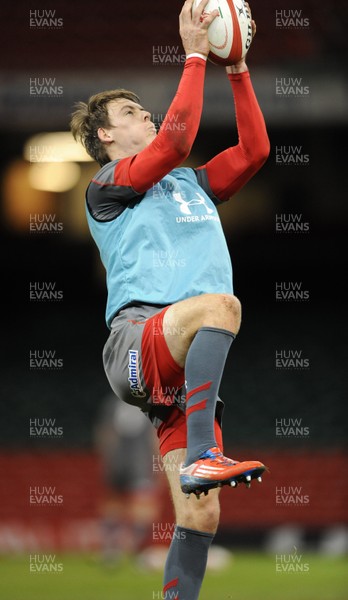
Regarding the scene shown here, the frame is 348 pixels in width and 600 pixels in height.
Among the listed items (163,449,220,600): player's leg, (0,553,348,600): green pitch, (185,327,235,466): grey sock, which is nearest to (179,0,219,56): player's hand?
(185,327,235,466): grey sock

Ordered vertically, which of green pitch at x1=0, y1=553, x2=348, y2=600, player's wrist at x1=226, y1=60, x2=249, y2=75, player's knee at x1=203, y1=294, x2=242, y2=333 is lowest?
green pitch at x1=0, y1=553, x2=348, y2=600

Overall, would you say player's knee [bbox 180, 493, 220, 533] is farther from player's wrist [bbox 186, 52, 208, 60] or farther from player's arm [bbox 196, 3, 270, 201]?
player's wrist [bbox 186, 52, 208, 60]

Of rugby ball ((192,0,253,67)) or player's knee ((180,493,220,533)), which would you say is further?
rugby ball ((192,0,253,67))

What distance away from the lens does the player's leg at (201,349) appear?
3.82 meters

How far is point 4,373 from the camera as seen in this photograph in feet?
48.5

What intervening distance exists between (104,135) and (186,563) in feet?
6.70

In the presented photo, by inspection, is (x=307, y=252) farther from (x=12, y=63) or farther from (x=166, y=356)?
(x=166, y=356)

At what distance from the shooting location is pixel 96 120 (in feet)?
15.4

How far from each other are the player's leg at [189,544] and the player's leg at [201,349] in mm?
366

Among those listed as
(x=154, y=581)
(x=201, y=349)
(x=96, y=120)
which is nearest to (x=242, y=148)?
(x=96, y=120)

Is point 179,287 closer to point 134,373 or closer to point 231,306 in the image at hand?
point 231,306

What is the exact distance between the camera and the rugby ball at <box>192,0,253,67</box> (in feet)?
13.9

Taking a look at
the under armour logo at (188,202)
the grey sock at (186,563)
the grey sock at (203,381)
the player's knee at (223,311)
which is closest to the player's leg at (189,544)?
the grey sock at (186,563)

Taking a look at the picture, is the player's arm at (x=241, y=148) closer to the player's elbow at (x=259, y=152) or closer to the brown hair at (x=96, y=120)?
the player's elbow at (x=259, y=152)
